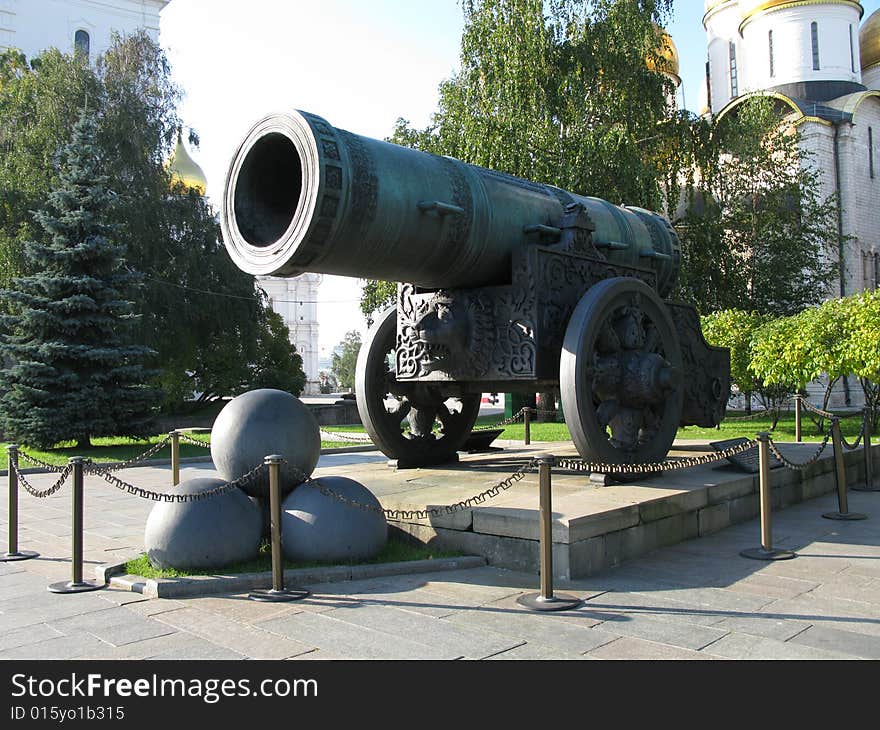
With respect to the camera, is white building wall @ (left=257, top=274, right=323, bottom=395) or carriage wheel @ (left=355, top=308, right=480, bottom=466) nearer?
carriage wheel @ (left=355, top=308, right=480, bottom=466)

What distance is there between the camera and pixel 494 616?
4.05 m

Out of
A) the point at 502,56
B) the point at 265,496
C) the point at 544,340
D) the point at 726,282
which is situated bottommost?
the point at 265,496

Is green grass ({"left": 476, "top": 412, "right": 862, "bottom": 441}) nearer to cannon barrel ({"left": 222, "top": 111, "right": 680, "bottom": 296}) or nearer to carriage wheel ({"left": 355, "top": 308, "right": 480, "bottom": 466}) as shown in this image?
carriage wheel ({"left": 355, "top": 308, "right": 480, "bottom": 466})

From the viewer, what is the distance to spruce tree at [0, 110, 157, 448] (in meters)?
14.3

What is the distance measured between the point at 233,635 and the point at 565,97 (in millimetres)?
17786

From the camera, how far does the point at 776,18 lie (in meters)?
32.3

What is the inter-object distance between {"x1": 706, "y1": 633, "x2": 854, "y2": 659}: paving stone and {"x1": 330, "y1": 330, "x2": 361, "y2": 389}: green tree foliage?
65.2 metres

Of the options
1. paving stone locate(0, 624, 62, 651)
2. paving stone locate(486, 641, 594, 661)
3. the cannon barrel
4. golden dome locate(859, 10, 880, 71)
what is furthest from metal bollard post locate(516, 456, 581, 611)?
golden dome locate(859, 10, 880, 71)

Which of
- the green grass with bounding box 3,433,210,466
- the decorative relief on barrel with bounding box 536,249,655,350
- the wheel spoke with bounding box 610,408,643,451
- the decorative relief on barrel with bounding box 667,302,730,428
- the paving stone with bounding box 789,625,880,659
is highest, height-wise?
the decorative relief on barrel with bounding box 536,249,655,350

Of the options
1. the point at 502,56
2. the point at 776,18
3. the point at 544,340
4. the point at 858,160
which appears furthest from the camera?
the point at 776,18

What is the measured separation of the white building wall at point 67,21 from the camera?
33719 millimetres
